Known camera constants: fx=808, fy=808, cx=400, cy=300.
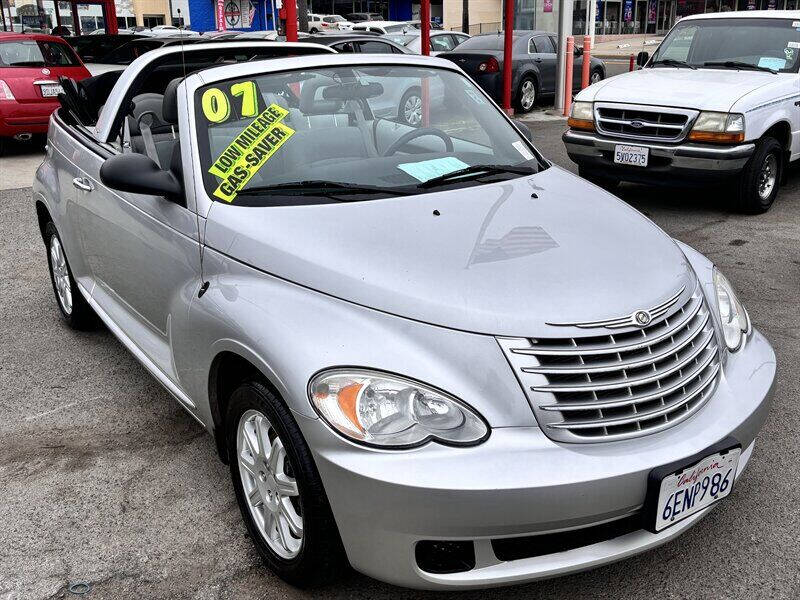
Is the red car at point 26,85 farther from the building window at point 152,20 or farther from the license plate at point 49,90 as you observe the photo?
the building window at point 152,20

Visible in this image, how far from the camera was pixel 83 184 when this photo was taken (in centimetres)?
402

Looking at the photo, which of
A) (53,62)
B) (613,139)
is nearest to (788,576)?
(613,139)

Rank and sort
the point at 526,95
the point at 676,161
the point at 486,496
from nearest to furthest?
the point at 486,496
the point at 676,161
the point at 526,95

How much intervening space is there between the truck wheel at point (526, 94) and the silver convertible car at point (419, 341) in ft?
37.6

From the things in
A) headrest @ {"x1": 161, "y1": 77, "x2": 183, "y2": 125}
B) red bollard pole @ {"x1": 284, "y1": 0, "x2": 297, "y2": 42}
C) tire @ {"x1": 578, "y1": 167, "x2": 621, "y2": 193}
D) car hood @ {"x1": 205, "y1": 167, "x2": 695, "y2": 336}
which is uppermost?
red bollard pole @ {"x1": 284, "y1": 0, "x2": 297, "y2": 42}

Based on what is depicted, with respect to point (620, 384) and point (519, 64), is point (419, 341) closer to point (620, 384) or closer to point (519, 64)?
point (620, 384)

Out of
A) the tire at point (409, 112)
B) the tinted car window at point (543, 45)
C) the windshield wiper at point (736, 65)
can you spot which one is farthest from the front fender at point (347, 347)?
the tinted car window at point (543, 45)

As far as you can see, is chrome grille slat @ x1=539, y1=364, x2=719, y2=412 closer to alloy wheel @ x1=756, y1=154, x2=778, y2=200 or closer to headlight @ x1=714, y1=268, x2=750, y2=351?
headlight @ x1=714, y1=268, x2=750, y2=351

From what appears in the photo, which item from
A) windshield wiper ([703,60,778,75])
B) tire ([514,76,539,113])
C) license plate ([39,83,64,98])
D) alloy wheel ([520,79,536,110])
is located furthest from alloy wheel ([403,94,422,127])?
alloy wheel ([520,79,536,110])

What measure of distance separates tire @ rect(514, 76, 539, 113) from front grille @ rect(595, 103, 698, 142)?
23.6 feet

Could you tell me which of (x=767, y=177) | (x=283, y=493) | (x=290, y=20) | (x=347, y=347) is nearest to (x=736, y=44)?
(x=767, y=177)

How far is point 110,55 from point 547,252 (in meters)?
15.9

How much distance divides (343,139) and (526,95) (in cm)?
1199

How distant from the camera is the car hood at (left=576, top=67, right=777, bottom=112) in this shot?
6836 millimetres
